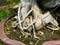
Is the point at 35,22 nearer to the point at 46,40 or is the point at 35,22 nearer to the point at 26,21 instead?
the point at 26,21

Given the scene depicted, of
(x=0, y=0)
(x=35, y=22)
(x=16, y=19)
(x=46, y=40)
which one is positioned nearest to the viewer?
(x=46, y=40)

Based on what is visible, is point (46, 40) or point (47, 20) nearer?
point (46, 40)

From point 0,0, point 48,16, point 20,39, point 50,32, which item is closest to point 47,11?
point 48,16

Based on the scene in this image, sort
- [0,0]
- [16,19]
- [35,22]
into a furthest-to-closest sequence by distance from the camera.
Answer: [0,0]
[16,19]
[35,22]

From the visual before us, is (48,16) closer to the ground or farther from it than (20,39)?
farther from it

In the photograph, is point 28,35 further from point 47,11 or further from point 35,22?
point 47,11

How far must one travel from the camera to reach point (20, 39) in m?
2.86

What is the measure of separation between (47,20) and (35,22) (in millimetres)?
156

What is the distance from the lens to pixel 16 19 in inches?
124

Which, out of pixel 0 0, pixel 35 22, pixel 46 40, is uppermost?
pixel 0 0

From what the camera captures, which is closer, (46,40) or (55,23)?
(46,40)

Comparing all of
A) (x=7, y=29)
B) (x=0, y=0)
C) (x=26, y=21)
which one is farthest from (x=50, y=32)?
(x=0, y=0)

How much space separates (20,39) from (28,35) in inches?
4.6

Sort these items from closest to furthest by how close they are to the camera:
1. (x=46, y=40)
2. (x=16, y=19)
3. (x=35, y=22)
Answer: (x=46, y=40)
(x=35, y=22)
(x=16, y=19)
